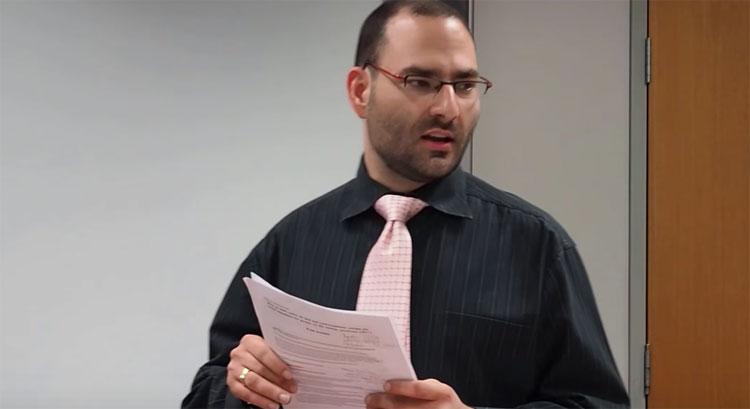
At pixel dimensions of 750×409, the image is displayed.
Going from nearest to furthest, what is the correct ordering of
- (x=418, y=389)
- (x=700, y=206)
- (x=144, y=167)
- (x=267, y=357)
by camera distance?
(x=418, y=389), (x=267, y=357), (x=144, y=167), (x=700, y=206)

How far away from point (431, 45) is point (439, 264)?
0.34 metres

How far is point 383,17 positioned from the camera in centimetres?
125

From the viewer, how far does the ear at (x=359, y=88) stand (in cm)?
126

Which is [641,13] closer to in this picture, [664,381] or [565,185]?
[565,185]

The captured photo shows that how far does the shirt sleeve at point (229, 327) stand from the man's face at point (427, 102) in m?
0.30

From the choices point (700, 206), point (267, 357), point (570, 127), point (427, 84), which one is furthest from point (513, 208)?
point (700, 206)

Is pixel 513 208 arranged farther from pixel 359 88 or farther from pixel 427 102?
pixel 359 88

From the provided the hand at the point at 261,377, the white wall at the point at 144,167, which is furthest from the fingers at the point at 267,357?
the white wall at the point at 144,167

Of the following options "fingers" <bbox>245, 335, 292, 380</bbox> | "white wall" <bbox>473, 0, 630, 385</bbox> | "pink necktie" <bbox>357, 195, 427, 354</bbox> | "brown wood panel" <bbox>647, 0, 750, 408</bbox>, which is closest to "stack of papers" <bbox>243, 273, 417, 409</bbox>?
"fingers" <bbox>245, 335, 292, 380</bbox>

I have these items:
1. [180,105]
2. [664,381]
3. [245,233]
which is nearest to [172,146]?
[180,105]

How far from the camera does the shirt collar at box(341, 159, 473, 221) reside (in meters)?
1.21

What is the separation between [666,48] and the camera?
87.1 inches

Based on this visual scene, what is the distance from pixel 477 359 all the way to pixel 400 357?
0.24 metres

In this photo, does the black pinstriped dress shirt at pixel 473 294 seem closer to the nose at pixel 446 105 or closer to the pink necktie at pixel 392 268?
the pink necktie at pixel 392 268
